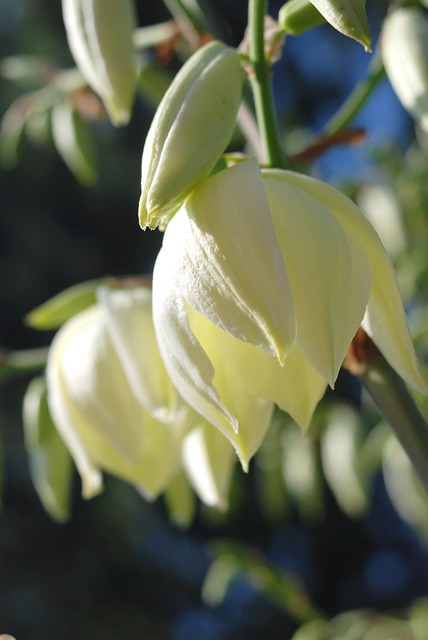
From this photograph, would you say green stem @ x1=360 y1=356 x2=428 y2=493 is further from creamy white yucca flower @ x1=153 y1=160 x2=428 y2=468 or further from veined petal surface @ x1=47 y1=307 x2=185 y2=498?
veined petal surface @ x1=47 y1=307 x2=185 y2=498

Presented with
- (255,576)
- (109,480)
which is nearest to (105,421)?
(255,576)

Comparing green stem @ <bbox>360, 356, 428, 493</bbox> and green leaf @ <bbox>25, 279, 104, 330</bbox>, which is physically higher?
green stem @ <bbox>360, 356, 428, 493</bbox>

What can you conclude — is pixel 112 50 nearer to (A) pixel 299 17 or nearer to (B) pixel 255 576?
(A) pixel 299 17

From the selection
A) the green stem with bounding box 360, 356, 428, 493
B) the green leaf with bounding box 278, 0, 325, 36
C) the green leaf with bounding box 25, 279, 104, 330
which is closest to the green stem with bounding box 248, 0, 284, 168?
the green leaf with bounding box 278, 0, 325, 36

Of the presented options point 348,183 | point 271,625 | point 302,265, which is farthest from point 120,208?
point 302,265

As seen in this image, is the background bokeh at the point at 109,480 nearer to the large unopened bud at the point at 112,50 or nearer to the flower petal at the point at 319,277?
the large unopened bud at the point at 112,50

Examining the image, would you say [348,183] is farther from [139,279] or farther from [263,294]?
[263,294]

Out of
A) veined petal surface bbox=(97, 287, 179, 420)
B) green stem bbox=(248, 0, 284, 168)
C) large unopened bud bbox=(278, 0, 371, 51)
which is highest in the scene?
large unopened bud bbox=(278, 0, 371, 51)
